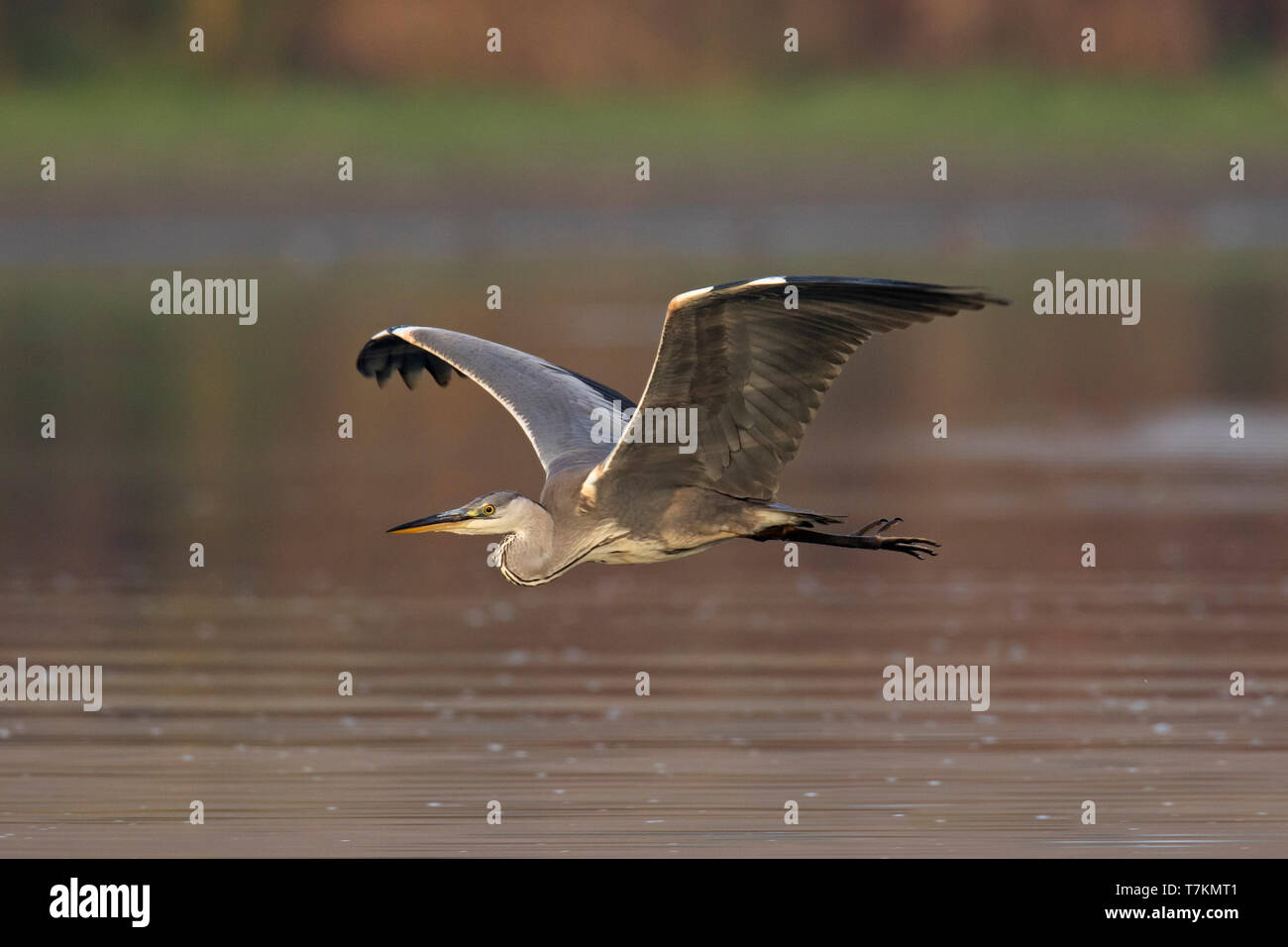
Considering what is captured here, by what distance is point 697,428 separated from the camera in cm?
1170

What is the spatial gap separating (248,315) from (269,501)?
62.4 feet

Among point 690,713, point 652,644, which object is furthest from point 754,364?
point 652,644

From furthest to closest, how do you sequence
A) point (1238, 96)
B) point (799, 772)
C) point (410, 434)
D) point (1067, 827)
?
point (1238, 96) → point (410, 434) → point (799, 772) → point (1067, 827)

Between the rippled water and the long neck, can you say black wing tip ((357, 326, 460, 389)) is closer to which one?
the rippled water

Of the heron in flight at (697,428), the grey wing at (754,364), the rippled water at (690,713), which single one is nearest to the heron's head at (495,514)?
the heron in flight at (697,428)

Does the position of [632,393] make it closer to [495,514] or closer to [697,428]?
[495,514]

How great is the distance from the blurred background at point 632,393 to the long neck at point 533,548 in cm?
106

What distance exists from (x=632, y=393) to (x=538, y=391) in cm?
1308

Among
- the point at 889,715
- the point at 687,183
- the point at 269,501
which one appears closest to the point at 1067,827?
the point at 889,715

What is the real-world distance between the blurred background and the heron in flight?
1174 millimetres

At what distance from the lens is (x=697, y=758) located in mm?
13164

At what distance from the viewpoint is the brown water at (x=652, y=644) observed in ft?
39.6

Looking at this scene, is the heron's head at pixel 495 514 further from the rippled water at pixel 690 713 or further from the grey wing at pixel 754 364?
the rippled water at pixel 690 713

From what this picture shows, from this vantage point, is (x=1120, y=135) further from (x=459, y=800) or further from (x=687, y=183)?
(x=459, y=800)
